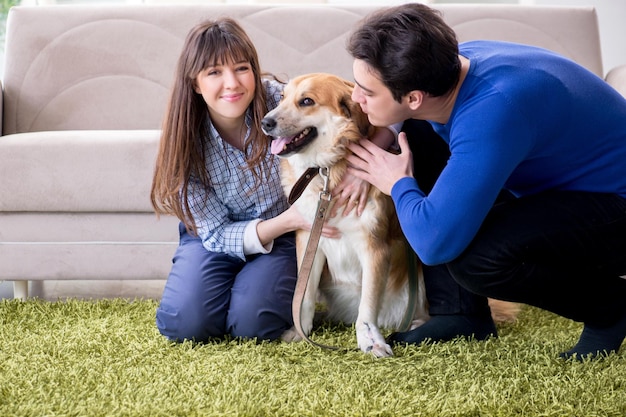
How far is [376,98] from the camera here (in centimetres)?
146

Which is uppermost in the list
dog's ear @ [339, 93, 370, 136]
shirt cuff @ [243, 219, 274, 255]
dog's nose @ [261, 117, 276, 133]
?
dog's ear @ [339, 93, 370, 136]

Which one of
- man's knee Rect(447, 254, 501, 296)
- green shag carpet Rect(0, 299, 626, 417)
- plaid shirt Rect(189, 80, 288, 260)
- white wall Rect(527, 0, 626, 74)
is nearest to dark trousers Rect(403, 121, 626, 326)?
man's knee Rect(447, 254, 501, 296)

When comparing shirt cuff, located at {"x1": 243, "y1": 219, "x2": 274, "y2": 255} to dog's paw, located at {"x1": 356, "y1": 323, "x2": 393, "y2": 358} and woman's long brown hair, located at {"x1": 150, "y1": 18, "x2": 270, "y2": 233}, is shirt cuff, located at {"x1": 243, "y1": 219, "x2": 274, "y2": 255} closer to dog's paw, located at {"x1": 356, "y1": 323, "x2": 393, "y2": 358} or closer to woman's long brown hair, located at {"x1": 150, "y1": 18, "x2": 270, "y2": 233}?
woman's long brown hair, located at {"x1": 150, "y1": 18, "x2": 270, "y2": 233}

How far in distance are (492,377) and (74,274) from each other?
139 cm

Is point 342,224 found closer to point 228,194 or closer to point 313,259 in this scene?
point 313,259

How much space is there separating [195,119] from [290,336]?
2.11ft

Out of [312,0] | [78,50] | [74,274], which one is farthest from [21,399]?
[312,0]

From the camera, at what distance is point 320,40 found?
2.93 m

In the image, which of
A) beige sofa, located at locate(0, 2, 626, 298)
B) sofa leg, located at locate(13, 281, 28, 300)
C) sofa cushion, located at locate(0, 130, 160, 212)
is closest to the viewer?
sofa cushion, located at locate(0, 130, 160, 212)

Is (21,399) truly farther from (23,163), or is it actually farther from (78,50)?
(78,50)

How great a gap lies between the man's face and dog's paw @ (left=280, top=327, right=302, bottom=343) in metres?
0.67

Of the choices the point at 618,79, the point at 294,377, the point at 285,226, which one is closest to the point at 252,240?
the point at 285,226

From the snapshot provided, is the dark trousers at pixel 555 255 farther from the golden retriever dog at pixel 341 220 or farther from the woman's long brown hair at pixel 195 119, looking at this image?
the woman's long brown hair at pixel 195 119

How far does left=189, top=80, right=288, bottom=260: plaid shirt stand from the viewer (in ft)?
6.28
